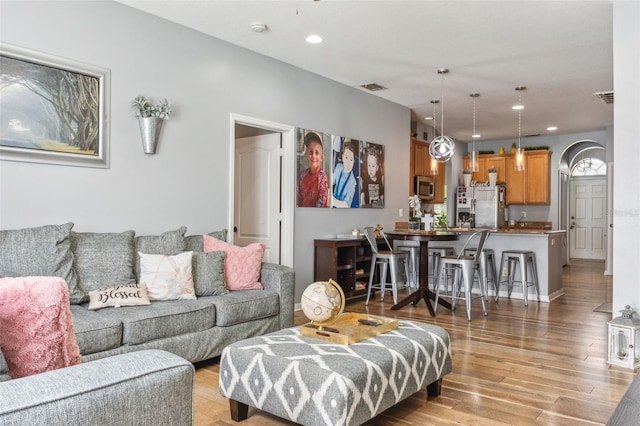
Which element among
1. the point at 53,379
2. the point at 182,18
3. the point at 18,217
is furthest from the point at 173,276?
the point at 53,379

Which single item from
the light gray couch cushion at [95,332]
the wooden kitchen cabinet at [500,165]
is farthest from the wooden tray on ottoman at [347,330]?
the wooden kitchen cabinet at [500,165]

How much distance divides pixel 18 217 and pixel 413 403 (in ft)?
9.45

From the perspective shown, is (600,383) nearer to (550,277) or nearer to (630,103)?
(630,103)

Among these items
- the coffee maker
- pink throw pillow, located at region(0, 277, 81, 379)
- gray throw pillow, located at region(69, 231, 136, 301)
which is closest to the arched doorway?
the coffee maker

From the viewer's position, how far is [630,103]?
3697 mm

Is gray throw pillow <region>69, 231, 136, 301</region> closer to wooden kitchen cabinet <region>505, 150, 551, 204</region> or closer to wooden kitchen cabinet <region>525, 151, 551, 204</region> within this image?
wooden kitchen cabinet <region>505, 150, 551, 204</region>

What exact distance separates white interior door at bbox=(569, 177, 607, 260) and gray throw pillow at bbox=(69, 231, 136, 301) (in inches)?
425

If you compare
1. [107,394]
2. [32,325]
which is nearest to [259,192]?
[32,325]

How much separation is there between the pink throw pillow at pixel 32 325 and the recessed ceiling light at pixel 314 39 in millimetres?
3855

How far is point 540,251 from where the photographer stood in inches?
252

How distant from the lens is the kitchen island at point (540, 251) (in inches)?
249

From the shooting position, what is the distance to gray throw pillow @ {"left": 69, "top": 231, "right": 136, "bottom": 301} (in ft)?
10.9

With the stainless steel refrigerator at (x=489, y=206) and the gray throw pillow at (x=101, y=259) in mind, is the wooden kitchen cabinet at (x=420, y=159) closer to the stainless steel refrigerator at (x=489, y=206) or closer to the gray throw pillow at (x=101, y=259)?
the stainless steel refrigerator at (x=489, y=206)

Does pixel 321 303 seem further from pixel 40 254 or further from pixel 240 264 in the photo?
pixel 40 254
